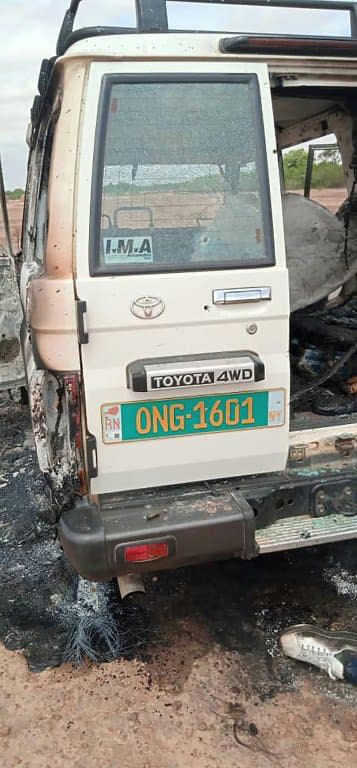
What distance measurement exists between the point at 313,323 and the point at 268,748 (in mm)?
2821

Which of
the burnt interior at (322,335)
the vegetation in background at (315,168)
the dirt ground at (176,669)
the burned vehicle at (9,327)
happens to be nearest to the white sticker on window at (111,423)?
the burnt interior at (322,335)

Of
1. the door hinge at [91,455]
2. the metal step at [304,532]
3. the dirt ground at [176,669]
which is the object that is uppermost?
the door hinge at [91,455]

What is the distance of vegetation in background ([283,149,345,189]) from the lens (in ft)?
16.8

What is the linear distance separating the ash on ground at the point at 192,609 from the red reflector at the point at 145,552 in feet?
2.31

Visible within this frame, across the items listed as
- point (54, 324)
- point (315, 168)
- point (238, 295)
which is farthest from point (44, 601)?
point (315, 168)

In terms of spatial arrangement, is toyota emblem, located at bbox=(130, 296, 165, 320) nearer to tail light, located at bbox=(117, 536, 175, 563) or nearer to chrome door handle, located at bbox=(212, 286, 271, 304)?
chrome door handle, located at bbox=(212, 286, 271, 304)

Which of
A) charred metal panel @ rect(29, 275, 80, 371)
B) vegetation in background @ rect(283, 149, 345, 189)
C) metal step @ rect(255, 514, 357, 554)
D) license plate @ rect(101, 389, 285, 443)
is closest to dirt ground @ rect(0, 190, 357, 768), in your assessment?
metal step @ rect(255, 514, 357, 554)

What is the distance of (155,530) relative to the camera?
244 cm

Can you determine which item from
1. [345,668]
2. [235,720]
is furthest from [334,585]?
[235,720]

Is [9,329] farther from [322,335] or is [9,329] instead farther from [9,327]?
[322,335]

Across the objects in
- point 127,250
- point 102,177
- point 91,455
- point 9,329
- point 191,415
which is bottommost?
point 91,455

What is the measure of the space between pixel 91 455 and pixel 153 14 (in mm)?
1711

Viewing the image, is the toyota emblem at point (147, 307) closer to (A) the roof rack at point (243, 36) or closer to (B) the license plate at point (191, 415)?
(B) the license plate at point (191, 415)

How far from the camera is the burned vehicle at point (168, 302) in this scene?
241cm
